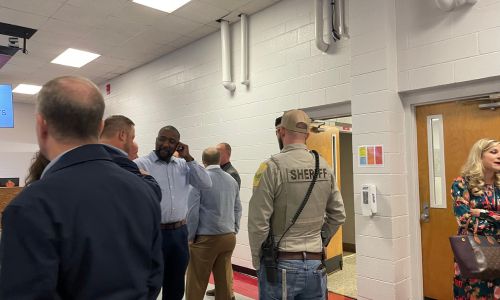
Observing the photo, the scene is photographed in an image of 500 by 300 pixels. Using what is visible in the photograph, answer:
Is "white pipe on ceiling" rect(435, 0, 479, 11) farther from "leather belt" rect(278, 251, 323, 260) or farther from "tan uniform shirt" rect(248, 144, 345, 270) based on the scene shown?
"leather belt" rect(278, 251, 323, 260)

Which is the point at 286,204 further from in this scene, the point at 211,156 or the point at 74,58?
the point at 74,58

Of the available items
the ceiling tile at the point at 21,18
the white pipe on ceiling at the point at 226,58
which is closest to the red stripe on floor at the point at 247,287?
the white pipe on ceiling at the point at 226,58

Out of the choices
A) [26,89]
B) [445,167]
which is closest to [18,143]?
[26,89]

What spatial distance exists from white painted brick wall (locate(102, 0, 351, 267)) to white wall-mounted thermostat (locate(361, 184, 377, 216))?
3.29ft

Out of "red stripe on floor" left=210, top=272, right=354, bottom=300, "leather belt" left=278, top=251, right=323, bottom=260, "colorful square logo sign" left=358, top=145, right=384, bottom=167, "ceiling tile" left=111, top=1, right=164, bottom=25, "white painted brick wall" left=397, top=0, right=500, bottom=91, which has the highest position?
"ceiling tile" left=111, top=1, right=164, bottom=25

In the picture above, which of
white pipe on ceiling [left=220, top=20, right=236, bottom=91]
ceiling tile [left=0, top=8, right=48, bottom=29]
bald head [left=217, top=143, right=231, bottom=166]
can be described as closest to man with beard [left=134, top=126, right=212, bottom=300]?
bald head [left=217, top=143, right=231, bottom=166]

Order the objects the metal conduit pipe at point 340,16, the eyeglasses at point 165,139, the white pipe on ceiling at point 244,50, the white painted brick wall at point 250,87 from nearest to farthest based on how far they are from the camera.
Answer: the eyeglasses at point 165,139, the metal conduit pipe at point 340,16, the white painted brick wall at point 250,87, the white pipe on ceiling at point 244,50

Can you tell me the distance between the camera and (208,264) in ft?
10.5

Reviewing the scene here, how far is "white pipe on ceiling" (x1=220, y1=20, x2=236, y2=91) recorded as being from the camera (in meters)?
5.02

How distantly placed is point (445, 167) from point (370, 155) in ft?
2.10

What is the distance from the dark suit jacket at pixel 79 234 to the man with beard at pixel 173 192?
1842 millimetres

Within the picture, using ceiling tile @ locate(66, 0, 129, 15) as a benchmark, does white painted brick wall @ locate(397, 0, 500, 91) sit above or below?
below

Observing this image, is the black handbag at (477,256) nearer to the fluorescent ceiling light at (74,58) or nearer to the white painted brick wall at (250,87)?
the white painted brick wall at (250,87)

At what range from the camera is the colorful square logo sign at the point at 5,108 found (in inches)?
237
